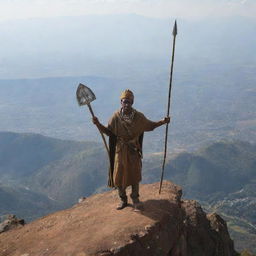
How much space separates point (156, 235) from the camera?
1517 cm

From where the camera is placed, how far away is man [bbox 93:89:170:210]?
607 inches

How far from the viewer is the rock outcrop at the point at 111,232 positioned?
13.8 meters

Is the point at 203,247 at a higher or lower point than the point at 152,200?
lower

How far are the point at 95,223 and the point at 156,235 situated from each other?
2.22 meters

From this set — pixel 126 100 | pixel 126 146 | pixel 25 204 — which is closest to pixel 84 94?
pixel 126 100

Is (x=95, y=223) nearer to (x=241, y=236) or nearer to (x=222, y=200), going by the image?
(x=241, y=236)

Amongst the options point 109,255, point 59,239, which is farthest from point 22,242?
point 109,255

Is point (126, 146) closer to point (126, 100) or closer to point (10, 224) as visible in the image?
point (126, 100)

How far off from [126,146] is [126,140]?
0.22 metres

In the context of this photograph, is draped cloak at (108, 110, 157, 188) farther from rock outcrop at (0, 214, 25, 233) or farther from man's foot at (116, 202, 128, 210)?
rock outcrop at (0, 214, 25, 233)

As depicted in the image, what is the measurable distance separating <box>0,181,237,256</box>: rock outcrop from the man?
3.96ft

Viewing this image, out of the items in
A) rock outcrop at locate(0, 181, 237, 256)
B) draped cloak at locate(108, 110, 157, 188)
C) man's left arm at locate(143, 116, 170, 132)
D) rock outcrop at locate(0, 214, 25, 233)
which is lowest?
rock outcrop at locate(0, 214, 25, 233)

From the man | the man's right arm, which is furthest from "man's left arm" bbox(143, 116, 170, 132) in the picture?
the man's right arm

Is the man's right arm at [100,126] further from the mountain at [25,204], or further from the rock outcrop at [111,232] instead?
the mountain at [25,204]
